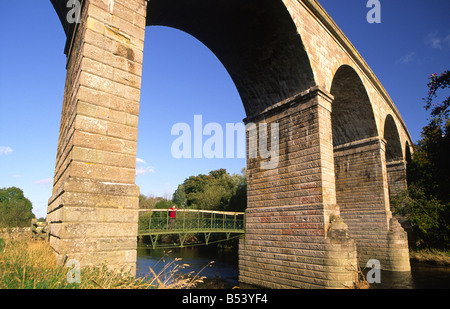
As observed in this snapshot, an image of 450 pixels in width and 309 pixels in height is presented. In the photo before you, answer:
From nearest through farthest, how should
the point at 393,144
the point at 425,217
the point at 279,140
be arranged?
the point at 279,140
the point at 425,217
the point at 393,144

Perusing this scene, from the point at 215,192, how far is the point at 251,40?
2592 cm

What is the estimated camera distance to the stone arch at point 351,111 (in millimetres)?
12859

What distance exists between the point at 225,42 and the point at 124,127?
705cm

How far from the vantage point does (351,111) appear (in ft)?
45.2

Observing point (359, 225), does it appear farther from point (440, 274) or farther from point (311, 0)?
point (311, 0)

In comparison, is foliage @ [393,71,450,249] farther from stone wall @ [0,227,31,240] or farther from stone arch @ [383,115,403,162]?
stone wall @ [0,227,31,240]

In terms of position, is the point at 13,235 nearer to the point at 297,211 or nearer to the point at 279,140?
the point at 297,211

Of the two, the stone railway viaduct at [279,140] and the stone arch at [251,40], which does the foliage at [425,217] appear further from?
the stone arch at [251,40]

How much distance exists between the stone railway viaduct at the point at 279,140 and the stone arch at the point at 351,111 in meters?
0.05

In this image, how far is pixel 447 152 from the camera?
1587cm

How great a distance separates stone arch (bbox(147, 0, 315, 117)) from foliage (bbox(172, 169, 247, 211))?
18.9m

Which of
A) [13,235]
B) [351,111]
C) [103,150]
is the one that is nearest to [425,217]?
[351,111]
